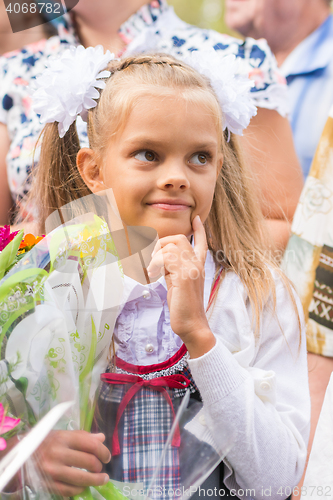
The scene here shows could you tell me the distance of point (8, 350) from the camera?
0.53 metres

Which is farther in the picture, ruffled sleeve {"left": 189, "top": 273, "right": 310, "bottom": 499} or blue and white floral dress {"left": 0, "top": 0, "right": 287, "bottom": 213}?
blue and white floral dress {"left": 0, "top": 0, "right": 287, "bottom": 213}

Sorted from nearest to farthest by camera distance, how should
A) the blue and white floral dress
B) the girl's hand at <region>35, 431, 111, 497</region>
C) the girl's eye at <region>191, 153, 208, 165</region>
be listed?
the girl's hand at <region>35, 431, 111, 497</region>, the girl's eye at <region>191, 153, 208, 165</region>, the blue and white floral dress

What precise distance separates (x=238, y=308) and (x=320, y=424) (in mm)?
544

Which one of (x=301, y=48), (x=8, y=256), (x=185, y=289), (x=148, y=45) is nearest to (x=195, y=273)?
(x=185, y=289)

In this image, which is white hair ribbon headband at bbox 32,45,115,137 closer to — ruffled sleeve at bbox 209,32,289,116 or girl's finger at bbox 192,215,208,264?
girl's finger at bbox 192,215,208,264

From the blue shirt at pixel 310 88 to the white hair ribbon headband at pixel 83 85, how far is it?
70 cm

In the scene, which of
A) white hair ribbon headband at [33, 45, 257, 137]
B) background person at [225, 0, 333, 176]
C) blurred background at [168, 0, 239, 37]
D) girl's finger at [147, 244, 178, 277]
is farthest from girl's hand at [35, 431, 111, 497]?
blurred background at [168, 0, 239, 37]

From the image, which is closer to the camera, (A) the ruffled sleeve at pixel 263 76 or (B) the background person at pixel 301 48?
(A) the ruffled sleeve at pixel 263 76

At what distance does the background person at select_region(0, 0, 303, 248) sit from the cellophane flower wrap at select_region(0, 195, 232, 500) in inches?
29.0

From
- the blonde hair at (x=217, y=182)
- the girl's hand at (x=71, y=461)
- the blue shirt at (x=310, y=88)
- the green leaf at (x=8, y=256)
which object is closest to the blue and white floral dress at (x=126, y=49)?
the blue shirt at (x=310, y=88)

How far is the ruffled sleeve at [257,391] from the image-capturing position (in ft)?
2.28

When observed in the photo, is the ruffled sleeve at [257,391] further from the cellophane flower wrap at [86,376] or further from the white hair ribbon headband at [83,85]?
the white hair ribbon headband at [83,85]

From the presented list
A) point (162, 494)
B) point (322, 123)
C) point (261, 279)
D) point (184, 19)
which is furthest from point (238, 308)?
point (184, 19)

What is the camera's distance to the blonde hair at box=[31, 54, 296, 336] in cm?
80
